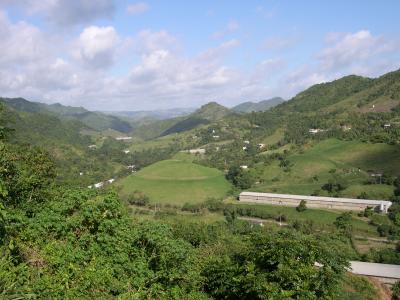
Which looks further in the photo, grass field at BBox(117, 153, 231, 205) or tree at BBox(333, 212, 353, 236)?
grass field at BBox(117, 153, 231, 205)

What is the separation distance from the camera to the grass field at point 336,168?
7938 cm

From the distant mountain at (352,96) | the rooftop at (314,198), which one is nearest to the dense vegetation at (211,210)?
the distant mountain at (352,96)

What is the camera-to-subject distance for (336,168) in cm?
8981

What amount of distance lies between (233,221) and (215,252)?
47.5 m

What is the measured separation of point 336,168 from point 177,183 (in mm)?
36559

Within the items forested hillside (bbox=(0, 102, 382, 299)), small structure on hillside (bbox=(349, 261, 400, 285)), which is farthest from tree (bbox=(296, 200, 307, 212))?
forested hillside (bbox=(0, 102, 382, 299))

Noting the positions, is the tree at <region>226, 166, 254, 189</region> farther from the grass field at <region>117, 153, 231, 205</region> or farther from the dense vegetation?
the grass field at <region>117, 153, 231, 205</region>

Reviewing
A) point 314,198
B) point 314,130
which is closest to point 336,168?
point 314,198

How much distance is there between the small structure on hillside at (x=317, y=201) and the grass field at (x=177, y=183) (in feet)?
32.5

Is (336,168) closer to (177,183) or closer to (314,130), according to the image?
(177,183)

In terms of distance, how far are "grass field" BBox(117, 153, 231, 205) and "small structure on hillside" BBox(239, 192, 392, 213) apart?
32.5 feet

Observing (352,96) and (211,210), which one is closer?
(211,210)

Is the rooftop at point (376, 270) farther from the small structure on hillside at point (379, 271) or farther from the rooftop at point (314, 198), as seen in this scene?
the rooftop at point (314, 198)

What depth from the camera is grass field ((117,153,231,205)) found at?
8594 cm
